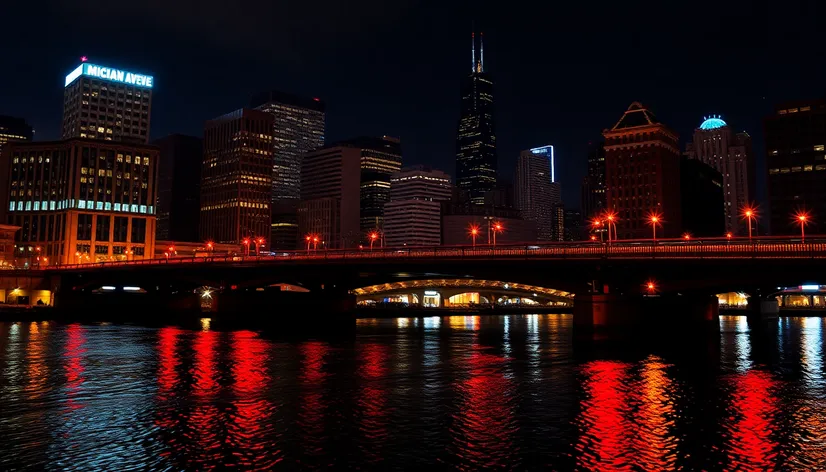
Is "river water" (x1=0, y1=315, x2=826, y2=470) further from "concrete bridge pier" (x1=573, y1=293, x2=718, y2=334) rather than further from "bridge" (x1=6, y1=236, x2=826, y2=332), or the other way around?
"bridge" (x1=6, y1=236, x2=826, y2=332)

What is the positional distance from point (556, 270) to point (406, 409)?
45.2 meters

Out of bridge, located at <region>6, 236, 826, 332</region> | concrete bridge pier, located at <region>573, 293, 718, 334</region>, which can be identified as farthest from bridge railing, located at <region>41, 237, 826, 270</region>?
concrete bridge pier, located at <region>573, 293, 718, 334</region>

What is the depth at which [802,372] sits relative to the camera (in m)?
51.0

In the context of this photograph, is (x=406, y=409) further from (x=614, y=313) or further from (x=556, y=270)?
(x=556, y=270)

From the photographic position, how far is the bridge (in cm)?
6556

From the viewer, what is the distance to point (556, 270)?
251ft

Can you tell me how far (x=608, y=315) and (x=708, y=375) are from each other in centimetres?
2309

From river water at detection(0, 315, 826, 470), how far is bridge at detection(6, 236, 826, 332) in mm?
8585

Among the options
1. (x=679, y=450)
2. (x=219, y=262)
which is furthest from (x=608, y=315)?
(x=219, y=262)

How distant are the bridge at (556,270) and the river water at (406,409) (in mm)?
8585

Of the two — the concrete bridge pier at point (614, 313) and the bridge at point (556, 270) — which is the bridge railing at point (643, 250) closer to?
the bridge at point (556, 270)

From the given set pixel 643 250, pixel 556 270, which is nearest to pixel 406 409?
pixel 643 250

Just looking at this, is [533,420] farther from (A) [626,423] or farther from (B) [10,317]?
(B) [10,317]

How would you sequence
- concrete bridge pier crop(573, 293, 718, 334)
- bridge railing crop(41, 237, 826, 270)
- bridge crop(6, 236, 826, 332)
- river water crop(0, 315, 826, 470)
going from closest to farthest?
river water crop(0, 315, 826, 470), bridge railing crop(41, 237, 826, 270), bridge crop(6, 236, 826, 332), concrete bridge pier crop(573, 293, 718, 334)
